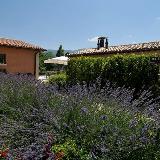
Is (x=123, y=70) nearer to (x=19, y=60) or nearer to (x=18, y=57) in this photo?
(x=19, y=60)

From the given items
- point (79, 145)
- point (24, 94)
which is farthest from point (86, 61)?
point (79, 145)

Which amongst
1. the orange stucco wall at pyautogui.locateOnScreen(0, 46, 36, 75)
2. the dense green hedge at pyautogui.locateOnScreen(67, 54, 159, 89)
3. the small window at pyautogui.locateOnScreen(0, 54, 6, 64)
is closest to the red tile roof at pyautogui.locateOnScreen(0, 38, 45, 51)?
the orange stucco wall at pyautogui.locateOnScreen(0, 46, 36, 75)

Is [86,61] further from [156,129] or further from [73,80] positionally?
[156,129]

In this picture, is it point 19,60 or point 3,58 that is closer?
point 3,58

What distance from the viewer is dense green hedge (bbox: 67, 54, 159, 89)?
46.2 feet

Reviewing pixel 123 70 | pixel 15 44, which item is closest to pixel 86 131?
pixel 123 70

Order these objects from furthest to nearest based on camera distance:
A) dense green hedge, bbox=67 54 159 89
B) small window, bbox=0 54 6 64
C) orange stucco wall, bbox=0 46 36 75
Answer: orange stucco wall, bbox=0 46 36 75 < small window, bbox=0 54 6 64 < dense green hedge, bbox=67 54 159 89

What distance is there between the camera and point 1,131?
473cm

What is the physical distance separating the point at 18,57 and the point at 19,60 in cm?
25

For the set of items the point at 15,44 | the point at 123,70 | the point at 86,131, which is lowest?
the point at 86,131

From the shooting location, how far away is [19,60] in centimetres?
2858

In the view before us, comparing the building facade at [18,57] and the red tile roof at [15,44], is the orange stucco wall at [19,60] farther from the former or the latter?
the red tile roof at [15,44]

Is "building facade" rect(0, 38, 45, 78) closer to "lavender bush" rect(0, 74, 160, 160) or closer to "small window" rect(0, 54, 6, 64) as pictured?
"small window" rect(0, 54, 6, 64)

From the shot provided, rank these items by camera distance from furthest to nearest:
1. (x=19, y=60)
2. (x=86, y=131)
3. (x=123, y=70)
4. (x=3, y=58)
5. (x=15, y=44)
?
(x=19, y=60)
(x=15, y=44)
(x=3, y=58)
(x=123, y=70)
(x=86, y=131)
